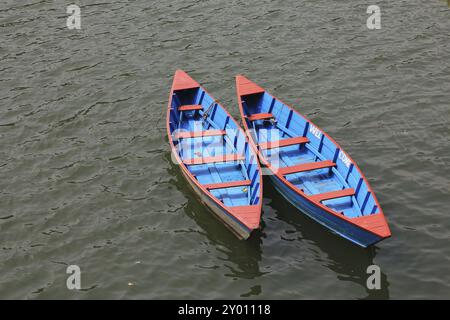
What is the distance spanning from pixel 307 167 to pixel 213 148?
4.24m

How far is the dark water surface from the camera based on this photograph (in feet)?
62.4

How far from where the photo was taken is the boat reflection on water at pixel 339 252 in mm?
18469

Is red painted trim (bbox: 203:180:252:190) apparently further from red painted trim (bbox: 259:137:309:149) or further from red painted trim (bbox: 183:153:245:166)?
red painted trim (bbox: 259:137:309:149)

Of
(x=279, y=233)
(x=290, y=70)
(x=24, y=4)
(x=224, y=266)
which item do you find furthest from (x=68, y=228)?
(x=24, y=4)

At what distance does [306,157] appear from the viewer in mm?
A: 22984

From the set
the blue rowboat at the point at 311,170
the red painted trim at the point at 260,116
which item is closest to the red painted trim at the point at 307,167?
the blue rowboat at the point at 311,170

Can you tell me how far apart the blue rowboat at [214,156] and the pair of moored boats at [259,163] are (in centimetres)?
3

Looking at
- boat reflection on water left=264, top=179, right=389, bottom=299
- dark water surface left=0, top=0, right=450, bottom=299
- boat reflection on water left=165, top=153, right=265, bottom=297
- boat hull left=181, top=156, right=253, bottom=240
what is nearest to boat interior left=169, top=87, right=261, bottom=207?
boat hull left=181, top=156, right=253, bottom=240

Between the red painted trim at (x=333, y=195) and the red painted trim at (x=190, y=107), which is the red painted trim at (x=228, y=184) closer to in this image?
the red painted trim at (x=333, y=195)

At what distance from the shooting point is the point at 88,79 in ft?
96.0

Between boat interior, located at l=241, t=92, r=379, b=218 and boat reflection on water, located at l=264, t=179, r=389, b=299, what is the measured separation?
87cm

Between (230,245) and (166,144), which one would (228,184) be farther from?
(166,144)

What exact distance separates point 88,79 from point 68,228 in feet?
33.9
